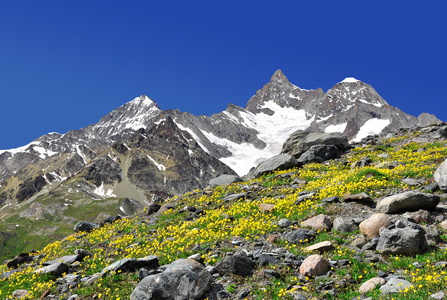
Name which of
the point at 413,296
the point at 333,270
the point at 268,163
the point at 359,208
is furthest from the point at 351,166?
the point at 413,296

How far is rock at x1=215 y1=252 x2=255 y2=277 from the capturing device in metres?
11.2

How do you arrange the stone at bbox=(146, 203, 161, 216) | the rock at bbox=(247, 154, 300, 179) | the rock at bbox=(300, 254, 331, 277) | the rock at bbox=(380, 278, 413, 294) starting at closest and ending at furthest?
the rock at bbox=(380, 278, 413, 294) → the rock at bbox=(300, 254, 331, 277) → the stone at bbox=(146, 203, 161, 216) → the rock at bbox=(247, 154, 300, 179)

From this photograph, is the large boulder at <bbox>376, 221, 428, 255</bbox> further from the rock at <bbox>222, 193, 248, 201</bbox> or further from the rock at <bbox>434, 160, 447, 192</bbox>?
the rock at <bbox>222, 193, 248, 201</bbox>

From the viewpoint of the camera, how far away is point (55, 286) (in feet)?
41.2

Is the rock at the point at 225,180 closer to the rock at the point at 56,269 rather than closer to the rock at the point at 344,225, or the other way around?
the rock at the point at 344,225

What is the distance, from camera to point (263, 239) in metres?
13.9

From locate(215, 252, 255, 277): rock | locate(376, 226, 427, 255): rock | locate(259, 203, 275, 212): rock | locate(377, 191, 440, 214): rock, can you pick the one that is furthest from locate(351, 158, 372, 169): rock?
locate(215, 252, 255, 277): rock

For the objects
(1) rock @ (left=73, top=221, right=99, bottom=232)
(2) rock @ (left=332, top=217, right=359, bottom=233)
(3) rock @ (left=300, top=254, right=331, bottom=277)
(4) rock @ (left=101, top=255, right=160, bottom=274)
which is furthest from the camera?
(1) rock @ (left=73, top=221, right=99, bottom=232)

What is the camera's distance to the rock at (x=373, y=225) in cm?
1249

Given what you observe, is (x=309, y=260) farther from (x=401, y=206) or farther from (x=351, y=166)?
(x=351, y=166)

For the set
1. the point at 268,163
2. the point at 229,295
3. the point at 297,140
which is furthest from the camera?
the point at 297,140

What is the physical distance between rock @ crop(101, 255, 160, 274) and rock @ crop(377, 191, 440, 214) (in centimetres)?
1046

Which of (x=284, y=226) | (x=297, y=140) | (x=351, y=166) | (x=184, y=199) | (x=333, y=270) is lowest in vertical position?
(x=333, y=270)

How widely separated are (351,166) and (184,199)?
46.1 ft
